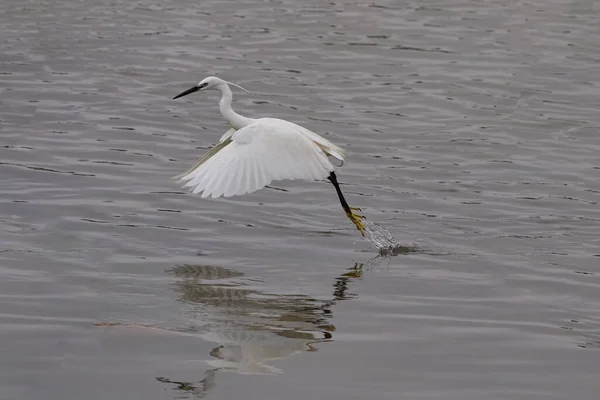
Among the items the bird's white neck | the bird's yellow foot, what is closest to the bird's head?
the bird's white neck

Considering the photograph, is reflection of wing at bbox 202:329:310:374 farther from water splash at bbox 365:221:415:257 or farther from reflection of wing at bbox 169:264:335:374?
water splash at bbox 365:221:415:257

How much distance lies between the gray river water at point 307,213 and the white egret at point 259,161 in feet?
1.86

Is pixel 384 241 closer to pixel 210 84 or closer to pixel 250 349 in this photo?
pixel 210 84

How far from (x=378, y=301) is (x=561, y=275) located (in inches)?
55.6

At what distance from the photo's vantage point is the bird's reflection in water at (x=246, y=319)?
20.2 ft

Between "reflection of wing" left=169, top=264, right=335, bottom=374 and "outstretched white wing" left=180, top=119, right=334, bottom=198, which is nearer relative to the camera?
"reflection of wing" left=169, top=264, right=335, bottom=374

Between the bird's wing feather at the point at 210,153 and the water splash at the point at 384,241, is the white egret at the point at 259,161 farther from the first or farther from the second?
the water splash at the point at 384,241

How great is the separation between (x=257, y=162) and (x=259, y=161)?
0.02 metres

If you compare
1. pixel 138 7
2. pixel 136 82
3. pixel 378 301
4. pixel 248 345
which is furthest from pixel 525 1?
pixel 248 345

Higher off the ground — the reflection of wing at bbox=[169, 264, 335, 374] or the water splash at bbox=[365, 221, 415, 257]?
the water splash at bbox=[365, 221, 415, 257]

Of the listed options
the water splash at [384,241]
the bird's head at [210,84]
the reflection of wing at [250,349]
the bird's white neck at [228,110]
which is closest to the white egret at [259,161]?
the water splash at [384,241]

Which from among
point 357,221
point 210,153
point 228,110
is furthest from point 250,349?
point 228,110

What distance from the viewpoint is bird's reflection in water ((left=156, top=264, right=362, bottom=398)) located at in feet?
20.2

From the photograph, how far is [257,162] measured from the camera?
27.0ft
